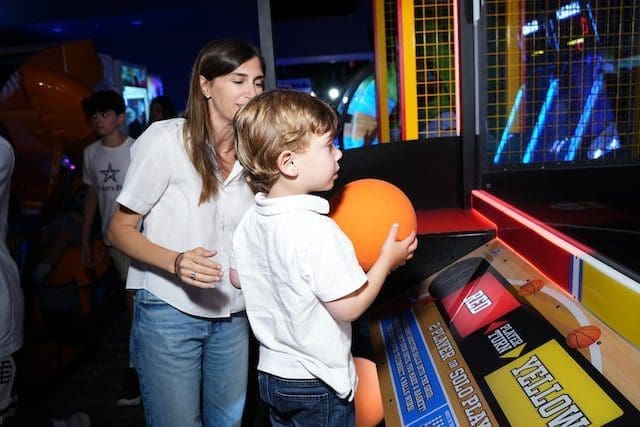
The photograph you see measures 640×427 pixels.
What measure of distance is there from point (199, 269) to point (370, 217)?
42cm

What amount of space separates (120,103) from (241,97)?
207 cm

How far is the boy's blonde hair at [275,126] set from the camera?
1130 mm

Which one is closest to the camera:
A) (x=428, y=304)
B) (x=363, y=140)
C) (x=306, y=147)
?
(x=306, y=147)

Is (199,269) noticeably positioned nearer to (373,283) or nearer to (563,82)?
(373,283)

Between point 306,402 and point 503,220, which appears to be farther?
point 503,220

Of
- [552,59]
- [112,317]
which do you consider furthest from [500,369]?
[112,317]

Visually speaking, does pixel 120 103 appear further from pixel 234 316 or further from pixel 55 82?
pixel 234 316

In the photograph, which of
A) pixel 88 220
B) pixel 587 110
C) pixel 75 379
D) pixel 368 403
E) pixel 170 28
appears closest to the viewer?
pixel 368 403

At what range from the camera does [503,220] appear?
1.92 m

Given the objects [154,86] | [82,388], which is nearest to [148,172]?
[82,388]

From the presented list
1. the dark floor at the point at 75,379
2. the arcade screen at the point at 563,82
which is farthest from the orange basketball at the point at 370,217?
the dark floor at the point at 75,379

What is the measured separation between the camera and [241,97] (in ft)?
4.59

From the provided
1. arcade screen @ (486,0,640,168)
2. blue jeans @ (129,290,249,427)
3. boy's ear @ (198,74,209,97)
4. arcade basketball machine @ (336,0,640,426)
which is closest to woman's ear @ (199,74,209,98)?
boy's ear @ (198,74,209,97)

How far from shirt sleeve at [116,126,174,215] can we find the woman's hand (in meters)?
0.21
